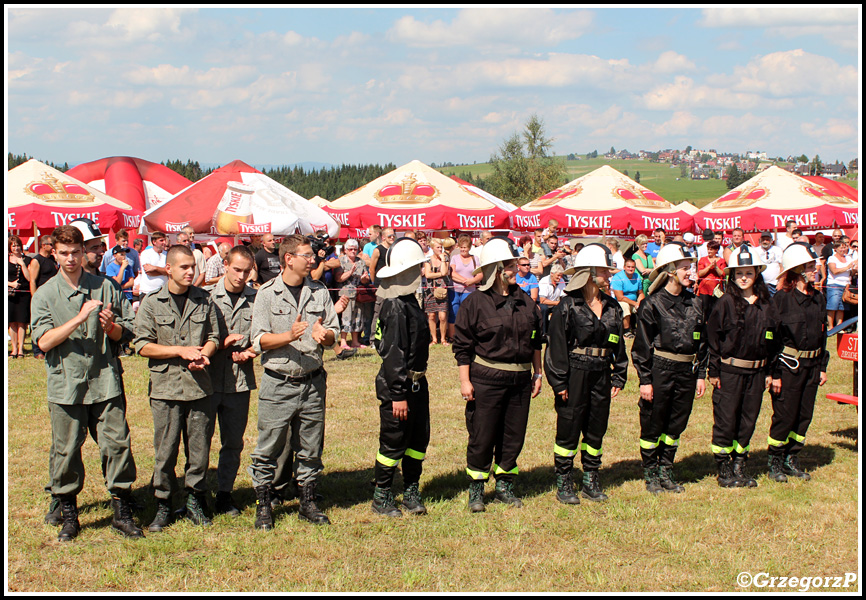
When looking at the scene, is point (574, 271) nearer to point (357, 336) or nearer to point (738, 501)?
point (738, 501)

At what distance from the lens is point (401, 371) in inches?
218

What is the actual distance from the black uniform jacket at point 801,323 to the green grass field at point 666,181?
7100cm

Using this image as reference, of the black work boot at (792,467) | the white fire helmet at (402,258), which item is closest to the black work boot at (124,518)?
the white fire helmet at (402,258)

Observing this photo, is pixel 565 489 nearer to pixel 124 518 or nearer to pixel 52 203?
pixel 124 518

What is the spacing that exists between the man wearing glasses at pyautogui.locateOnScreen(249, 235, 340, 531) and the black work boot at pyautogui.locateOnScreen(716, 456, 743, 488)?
147 inches

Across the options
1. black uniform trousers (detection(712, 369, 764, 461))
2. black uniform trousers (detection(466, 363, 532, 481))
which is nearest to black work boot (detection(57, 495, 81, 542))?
black uniform trousers (detection(466, 363, 532, 481))

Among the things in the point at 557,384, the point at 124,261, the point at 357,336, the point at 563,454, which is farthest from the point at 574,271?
the point at 124,261

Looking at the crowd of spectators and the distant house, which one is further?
the distant house

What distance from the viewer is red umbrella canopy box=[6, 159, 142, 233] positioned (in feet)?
54.1

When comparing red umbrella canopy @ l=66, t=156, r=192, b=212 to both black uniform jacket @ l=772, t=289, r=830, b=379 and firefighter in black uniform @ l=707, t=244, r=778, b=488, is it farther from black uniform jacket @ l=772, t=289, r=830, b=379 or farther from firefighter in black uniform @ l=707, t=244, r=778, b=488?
black uniform jacket @ l=772, t=289, r=830, b=379

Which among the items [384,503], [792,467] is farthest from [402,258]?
[792,467]

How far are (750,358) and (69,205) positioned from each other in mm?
15907

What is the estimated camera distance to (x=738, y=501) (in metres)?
6.21

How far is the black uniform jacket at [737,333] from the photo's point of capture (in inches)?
252
